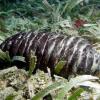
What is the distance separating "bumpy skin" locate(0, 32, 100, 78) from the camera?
10.4ft

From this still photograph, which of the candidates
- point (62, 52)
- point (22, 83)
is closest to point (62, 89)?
point (22, 83)

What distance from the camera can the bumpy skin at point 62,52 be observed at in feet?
10.4

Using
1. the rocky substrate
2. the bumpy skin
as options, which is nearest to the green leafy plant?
the rocky substrate

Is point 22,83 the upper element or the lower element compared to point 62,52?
lower

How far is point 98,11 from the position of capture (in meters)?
5.05

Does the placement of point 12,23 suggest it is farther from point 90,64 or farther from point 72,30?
point 90,64

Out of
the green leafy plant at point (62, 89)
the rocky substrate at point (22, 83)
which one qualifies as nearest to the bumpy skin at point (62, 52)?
the rocky substrate at point (22, 83)

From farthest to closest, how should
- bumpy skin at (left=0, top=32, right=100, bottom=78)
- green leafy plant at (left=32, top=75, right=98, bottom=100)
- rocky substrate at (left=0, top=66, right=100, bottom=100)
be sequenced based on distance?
bumpy skin at (left=0, top=32, right=100, bottom=78)
rocky substrate at (left=0, top=66, right=100, bottom=100)
green leafy plant at (left=32, top=75, right=98, bottom=100)

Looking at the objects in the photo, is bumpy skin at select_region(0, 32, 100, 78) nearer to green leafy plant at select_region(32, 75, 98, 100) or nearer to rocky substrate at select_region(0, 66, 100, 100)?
rocky substrate at select_region(0, 66, 100, 100)

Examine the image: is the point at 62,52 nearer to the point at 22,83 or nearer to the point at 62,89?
the point at 22,83

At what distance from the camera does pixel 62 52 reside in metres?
3.19

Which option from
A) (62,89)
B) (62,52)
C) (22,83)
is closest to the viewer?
(62,89)

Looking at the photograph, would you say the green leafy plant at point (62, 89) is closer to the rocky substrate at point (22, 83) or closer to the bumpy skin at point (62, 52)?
the rocky substrate at point (22, 83)

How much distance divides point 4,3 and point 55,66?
88.7 inches
